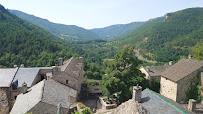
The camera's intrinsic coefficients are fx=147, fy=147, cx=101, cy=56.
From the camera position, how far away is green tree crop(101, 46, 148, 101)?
23.5 meters

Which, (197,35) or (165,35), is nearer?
(197,35)

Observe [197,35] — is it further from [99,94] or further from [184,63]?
[99,94]

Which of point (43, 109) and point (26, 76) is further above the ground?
point (26, 76)

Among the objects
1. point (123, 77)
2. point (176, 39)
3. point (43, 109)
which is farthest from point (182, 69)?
point (176, 39)

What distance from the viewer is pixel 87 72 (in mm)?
78500

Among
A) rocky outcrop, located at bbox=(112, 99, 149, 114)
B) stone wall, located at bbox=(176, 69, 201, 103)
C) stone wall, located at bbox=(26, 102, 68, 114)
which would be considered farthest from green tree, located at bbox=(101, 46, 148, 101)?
rocky outcrop, located at bbox=(112, 99, 149, 114)

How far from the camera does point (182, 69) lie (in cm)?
2417

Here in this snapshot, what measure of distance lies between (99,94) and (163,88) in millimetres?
11859

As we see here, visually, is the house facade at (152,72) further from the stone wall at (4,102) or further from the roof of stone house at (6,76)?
the stone wall at (4,102)

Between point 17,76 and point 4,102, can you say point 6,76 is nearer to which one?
point 17,76

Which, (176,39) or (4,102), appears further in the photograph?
(176,39)

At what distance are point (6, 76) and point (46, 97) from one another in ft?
35.7

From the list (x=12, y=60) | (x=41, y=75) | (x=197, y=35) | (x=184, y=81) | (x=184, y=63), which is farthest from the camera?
(x=197, y=35)

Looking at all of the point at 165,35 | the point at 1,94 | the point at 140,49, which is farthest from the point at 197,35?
the point at 1,94
